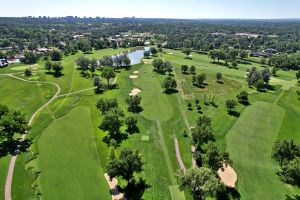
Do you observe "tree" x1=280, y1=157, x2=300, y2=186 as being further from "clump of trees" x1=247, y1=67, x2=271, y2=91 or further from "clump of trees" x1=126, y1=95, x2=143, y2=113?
"clump of trees" x1=247, y1=67, x2=271, y2=91

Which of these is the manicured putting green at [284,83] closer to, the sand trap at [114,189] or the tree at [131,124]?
the tree at [131,124]

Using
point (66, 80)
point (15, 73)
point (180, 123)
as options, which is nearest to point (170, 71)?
point (66, 80)

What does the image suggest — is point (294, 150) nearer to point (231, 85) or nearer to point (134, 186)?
point (134, 186)

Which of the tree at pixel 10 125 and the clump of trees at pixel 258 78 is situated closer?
the tree at pixel 10 125

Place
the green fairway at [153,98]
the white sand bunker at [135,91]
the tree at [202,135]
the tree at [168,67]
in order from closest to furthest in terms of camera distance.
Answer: the tree at [202,135]
the green fairway at [153,98]
the white sand bunker at [135,91]
the tree at [168,67]

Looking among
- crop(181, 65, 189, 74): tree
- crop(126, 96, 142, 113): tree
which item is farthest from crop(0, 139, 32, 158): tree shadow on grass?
crop(181, 65, 189, 74): tree

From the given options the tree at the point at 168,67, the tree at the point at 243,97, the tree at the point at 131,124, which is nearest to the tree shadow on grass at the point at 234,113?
the tree at the point at 243,97
